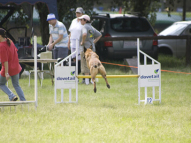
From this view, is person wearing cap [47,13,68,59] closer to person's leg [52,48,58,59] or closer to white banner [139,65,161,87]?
person's leg [52,48,58,59]

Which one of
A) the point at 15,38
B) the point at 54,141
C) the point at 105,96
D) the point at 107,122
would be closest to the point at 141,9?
the point at 15,38

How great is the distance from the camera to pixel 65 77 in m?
6.45

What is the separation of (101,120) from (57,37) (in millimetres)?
4343

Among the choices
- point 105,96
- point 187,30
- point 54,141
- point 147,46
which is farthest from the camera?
point 187,30

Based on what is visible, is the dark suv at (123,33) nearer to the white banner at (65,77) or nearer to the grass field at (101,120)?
the grass field at (101,120)

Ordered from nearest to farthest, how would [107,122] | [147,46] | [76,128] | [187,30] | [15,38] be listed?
[76,128], [107,122], [15,38], [147,46], [187,30]

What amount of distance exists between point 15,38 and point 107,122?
710 centimetres

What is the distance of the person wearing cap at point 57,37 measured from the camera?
29.3 ft

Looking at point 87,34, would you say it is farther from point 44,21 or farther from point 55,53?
point 44,21

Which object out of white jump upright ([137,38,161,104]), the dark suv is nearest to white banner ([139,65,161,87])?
white jump upright ([137,38,161,104])

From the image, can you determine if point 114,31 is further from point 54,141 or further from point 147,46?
point 54,141

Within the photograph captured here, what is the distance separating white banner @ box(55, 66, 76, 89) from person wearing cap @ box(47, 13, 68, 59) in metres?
2.57

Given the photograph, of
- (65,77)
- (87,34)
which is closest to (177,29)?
(87,34)

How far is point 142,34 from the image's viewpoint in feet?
42.8
